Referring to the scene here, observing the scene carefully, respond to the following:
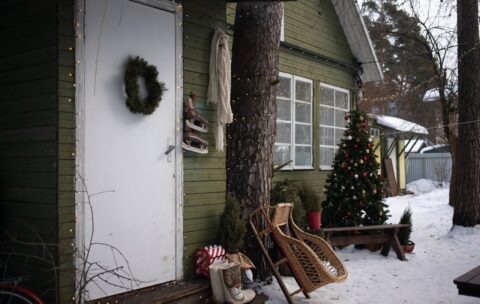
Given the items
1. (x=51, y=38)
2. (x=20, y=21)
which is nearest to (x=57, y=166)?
(x=51, y=38)

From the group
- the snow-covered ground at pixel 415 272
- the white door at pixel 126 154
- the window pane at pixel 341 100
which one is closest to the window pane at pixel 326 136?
the window pane at pixel 341 100

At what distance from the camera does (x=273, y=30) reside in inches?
228

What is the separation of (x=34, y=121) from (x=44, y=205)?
2.12 ft

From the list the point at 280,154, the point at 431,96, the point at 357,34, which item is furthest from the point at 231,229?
the point at 431,96

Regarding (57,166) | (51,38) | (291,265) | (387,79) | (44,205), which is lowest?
(291,265)

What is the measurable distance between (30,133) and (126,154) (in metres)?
0.77

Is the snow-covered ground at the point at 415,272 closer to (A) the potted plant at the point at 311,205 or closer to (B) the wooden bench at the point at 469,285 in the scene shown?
(A) the potted plant at the point at 311,205

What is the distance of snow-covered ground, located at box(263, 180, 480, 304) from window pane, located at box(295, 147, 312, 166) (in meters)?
2.11

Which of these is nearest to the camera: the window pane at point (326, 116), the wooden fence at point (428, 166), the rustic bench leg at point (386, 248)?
the rustic bench leg at point (386, 248)

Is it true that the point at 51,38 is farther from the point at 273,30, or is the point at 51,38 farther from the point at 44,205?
the point at 273,30

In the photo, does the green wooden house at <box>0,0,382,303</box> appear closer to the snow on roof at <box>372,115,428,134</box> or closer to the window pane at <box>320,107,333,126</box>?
the window pane at <box>320,107,333,126</box>

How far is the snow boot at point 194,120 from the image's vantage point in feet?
15.7

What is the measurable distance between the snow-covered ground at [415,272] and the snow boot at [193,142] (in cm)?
176

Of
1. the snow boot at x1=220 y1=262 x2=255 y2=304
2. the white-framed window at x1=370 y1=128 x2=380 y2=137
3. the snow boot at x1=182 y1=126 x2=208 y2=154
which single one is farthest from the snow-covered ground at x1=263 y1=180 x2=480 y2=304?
the white-framed window at x1=370 y1=128 x2=380 y2=137
